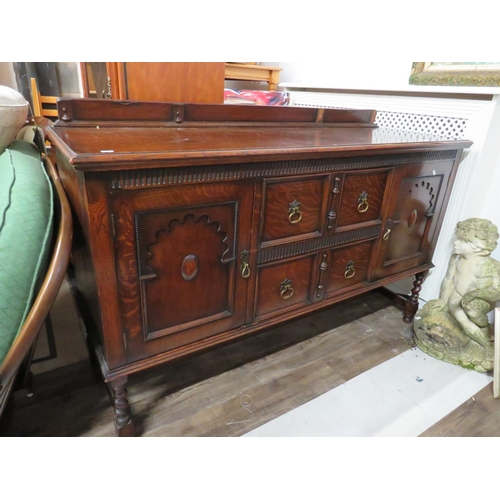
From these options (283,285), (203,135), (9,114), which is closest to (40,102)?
(9,114)

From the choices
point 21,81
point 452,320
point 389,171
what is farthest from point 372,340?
point 21,81

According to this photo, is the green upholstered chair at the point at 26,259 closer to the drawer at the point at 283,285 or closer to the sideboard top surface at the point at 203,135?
the sideboard top surface at the point at 203,135

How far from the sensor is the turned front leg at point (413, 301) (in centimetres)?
158

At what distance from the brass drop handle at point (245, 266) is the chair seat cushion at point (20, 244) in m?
0.46

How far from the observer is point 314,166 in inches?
39.4

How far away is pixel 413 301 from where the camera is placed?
1.63m

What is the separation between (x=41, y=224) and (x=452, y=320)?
1470mm

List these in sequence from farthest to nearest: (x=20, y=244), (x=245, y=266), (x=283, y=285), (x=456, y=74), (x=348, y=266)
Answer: (x=456, y=74)
(x=348, y=266)
(x=283, y=285)
(x=245, y=266)
(x=20, y=244)

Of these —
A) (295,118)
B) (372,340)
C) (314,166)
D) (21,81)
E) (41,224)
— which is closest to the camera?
(41,224)

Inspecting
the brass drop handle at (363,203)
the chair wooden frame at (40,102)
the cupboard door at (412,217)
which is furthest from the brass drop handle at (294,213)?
the chair wooden frame at (40,102)

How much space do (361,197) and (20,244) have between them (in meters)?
0.93

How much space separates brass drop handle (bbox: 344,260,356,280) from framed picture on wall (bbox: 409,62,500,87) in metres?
0.82

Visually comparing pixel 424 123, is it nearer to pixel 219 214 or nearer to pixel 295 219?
pixel 295 219
